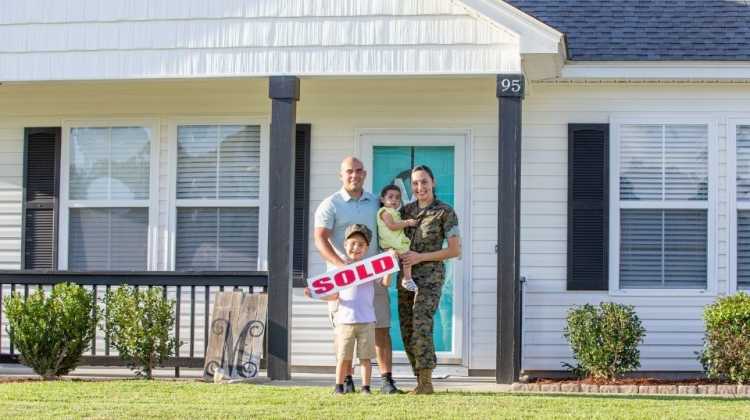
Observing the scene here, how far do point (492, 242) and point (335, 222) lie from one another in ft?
8.96

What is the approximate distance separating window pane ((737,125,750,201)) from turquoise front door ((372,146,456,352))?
2529 millimetres

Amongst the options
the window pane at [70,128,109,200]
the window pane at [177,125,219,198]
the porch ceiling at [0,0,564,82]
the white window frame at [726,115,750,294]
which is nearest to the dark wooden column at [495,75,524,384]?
the porch ceiling at [0,0,564,82]

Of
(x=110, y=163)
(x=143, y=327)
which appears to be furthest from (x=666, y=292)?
(x=110, y=163)

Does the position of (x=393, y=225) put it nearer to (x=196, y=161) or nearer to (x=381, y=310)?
(x=381, y=310)

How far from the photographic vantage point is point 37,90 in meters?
12.1

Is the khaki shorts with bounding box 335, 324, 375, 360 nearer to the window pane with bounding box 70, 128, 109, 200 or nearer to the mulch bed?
the mulch bed

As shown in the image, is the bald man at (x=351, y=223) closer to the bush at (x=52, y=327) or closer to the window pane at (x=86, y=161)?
the bush at (x=52, y=327)

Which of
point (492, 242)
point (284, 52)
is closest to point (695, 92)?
point (492, 242)

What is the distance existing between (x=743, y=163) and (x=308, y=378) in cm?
429

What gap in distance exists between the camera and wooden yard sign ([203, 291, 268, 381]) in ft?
34.1

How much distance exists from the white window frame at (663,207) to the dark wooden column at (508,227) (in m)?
1.59

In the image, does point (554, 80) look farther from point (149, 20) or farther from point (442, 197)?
point (149, 20)

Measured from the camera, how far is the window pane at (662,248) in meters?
11.5

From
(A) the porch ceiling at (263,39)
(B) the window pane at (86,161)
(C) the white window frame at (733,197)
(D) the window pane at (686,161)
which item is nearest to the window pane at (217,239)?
(B) the window pane at (86,161)
